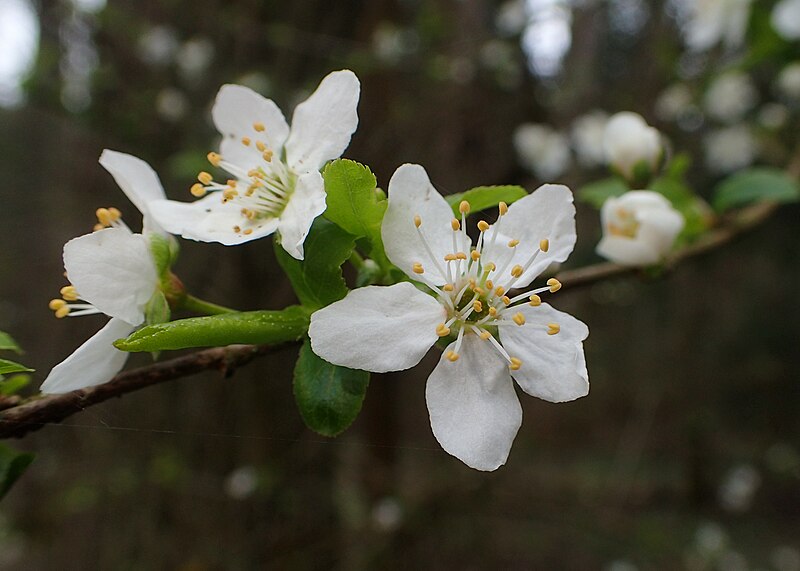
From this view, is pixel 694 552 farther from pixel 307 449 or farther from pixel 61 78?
pixel 61 78

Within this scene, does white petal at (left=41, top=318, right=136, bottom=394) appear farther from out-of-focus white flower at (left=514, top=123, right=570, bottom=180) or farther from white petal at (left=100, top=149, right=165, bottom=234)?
out-of-focus white flower at (left=514, top=123, right=570, bottom=180)

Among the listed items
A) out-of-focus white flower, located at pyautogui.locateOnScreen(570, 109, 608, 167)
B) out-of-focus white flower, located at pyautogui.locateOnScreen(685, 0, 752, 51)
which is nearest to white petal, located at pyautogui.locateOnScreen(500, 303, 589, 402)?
out-of-focus white flower, located at pyautogui.locateOnScreen(685, 0, 752, 51)

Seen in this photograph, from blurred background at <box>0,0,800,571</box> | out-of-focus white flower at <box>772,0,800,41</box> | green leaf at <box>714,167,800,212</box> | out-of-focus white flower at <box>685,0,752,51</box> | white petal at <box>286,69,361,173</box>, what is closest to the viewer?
white petal at <box>286,69,361,173</box>

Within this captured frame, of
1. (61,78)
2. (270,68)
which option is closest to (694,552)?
(270,68)

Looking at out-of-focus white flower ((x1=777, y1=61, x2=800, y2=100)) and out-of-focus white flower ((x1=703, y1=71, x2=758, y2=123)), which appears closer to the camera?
out-of-focus white flower ((x1=777, y1=61, x2=800, y2=100))

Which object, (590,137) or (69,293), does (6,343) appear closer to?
(69,293)

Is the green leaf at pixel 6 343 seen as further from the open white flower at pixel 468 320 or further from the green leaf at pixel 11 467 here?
the open white flower at pixel 468 320
